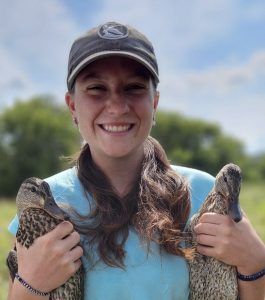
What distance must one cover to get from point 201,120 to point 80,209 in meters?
79.8

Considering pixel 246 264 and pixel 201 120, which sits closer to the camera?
pixel 246 264

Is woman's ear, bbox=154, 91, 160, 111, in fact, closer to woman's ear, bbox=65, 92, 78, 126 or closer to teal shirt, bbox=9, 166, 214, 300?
woman's ear, bbox=65, 92, 78, 126

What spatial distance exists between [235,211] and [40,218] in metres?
1.12

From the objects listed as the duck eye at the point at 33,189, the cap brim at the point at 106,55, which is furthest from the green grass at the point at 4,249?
the cap brim at the point at 106,55

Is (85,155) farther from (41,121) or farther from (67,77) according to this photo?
(41,121)

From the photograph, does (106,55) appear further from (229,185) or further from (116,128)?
(229,185)

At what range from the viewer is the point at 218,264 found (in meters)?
3.59

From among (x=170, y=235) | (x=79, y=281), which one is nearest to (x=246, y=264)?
(x=170, y=235)

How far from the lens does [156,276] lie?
3.21 m

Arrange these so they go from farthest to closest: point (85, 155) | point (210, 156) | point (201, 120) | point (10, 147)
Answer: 1. point (201, 120)
2. point (210, 156)
3. point (10, 147)
4. point (85, 155)

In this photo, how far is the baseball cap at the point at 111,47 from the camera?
3141 millimetres

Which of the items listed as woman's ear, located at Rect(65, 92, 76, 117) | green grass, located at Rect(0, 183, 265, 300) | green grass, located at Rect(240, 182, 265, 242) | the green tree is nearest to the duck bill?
woman's ear, located at Rect(65, 92, 76, 117)

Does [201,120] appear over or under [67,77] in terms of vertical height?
under

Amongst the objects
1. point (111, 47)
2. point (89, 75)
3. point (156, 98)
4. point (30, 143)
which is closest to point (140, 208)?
point (156, 98)
